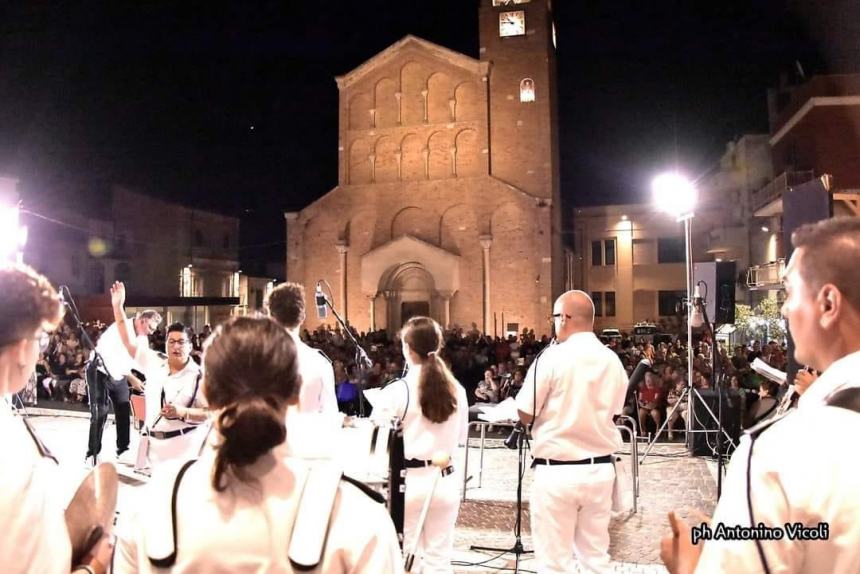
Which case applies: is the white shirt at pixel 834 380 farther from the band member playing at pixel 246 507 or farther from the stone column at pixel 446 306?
the stone column at pixel 446 306

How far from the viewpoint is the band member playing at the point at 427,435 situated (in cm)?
406

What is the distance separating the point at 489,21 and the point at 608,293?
16233 mm

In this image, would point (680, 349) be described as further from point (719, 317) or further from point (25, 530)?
point (25, 530)

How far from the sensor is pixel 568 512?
3.92 metres

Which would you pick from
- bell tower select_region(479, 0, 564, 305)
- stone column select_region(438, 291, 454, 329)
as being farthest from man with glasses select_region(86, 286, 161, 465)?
bell tower select_region(479, 0, 564, 305)

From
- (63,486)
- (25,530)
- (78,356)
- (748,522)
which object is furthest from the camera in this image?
(78,356)

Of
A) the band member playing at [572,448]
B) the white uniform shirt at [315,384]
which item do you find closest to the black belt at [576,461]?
the band member playing at [572,448]

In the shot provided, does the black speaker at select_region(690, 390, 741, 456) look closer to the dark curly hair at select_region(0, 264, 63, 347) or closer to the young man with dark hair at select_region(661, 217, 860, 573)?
the young man with dark hair at select_region(661, 217, 860, 573)

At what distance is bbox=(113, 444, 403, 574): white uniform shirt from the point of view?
1503 mm

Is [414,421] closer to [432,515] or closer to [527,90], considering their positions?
[432,515]

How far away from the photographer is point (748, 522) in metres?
1.33

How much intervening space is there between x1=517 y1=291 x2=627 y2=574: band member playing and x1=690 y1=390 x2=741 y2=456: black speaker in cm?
502

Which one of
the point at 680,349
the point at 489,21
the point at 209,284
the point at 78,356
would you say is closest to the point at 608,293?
the point at 489,21

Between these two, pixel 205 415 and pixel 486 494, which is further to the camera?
pixel 486 494
